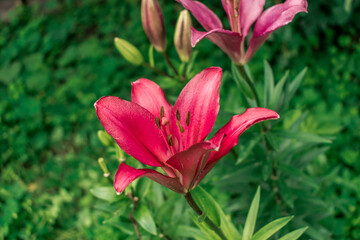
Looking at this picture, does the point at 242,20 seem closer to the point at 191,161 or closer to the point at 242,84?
the point at 242,84

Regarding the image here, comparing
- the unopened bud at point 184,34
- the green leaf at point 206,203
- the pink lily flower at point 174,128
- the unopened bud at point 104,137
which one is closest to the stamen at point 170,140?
the pink lily flower at point 174,128

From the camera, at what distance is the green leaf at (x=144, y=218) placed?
902 millimetres

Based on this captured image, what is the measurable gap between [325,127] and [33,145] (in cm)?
167

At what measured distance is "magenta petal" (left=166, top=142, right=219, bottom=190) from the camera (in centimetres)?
59

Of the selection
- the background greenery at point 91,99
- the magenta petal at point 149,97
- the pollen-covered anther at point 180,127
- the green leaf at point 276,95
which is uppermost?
the magenta petal at point 149,97

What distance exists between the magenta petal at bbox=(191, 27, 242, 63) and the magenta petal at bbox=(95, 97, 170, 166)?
7.7 inches

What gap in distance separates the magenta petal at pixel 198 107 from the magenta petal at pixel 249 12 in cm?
24

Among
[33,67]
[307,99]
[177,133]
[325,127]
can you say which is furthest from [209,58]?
[177,133]

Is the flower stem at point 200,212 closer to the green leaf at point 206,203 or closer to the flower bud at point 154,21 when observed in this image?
the green leaf at point 206,203

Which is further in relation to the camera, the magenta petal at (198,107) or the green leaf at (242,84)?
the green leaf at (242,84)

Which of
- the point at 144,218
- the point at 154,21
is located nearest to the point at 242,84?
the point at 154,21

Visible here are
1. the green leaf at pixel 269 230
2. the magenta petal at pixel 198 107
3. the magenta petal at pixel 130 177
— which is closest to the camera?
the magenta petal at pixel 130 177

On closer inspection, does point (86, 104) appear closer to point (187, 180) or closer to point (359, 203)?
point (359, 203)

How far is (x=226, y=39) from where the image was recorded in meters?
0.82
